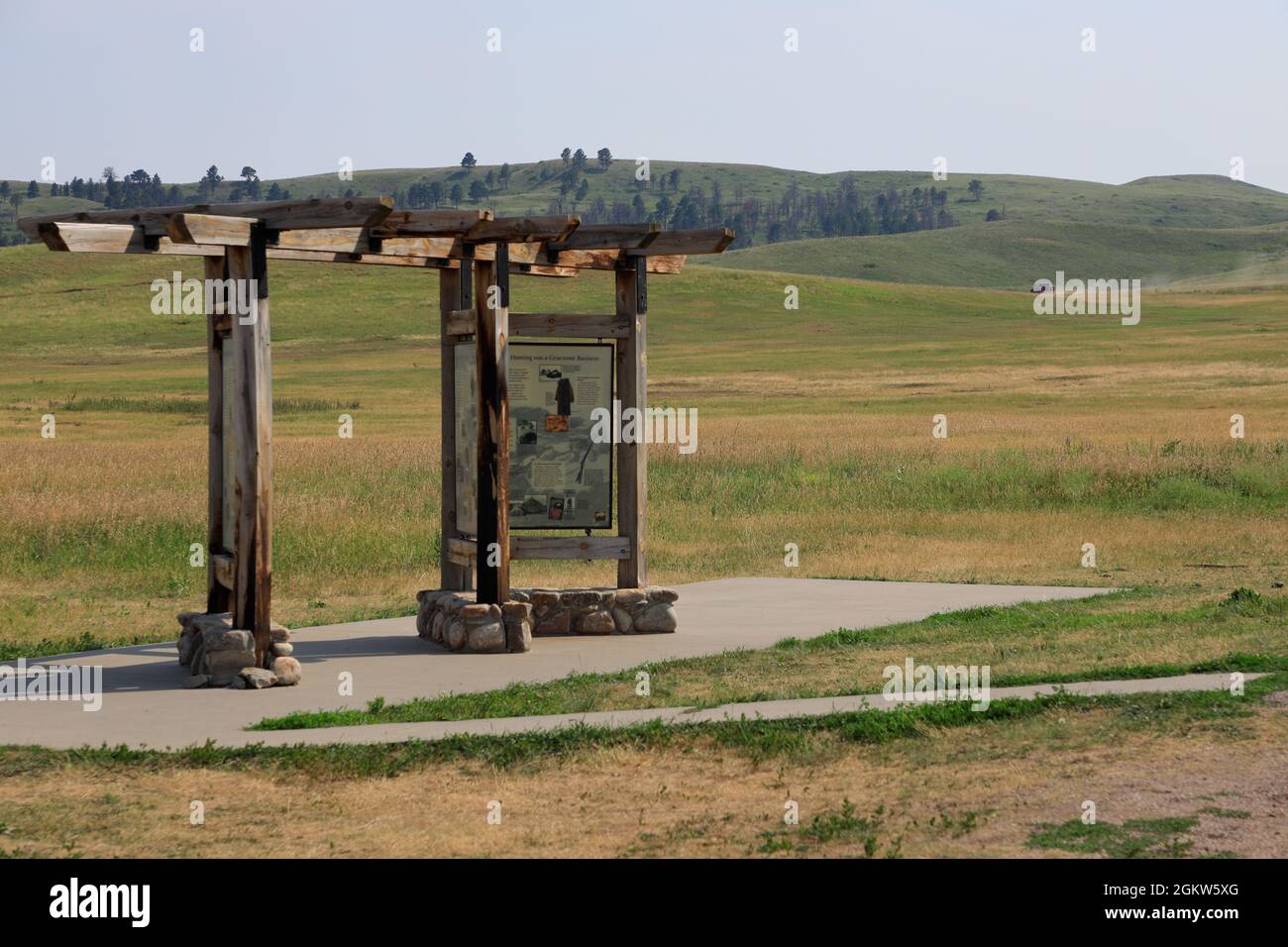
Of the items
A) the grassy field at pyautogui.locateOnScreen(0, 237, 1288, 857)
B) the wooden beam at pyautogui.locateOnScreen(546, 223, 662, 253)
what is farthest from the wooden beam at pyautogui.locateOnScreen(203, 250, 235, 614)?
the wooden beam at pyautogui.locateOnScreen(546, 223, 662, 253)

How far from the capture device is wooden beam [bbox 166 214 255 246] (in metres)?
12.1

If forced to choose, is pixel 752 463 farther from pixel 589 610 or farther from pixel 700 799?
pixel 700 799

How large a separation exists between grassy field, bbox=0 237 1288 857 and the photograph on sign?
105 inches

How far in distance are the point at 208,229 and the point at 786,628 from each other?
6.30 meters

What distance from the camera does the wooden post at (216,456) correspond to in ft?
45.6

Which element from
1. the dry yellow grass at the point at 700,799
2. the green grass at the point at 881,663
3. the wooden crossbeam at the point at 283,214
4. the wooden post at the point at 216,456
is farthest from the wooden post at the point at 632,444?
the dry yellow grass at the point at 700,799

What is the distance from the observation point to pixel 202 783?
934 centimetres

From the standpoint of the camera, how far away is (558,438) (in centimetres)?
1568

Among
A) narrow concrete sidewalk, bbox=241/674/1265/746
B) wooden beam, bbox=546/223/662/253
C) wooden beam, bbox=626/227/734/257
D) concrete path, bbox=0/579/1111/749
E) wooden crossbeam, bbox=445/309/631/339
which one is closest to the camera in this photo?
narrow concrete sidewalk, bbox=241/674/1265/746

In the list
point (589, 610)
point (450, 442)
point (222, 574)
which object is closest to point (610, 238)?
point (450, 442)

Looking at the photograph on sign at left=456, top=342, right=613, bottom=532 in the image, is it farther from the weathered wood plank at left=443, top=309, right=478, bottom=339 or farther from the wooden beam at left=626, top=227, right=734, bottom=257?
the wooden beam at left=626, top=227, right=734, bottom=257

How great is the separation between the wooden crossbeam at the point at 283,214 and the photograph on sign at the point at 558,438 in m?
2.96

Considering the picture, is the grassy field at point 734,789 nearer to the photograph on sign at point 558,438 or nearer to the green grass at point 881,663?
the green grass at point 881,663
